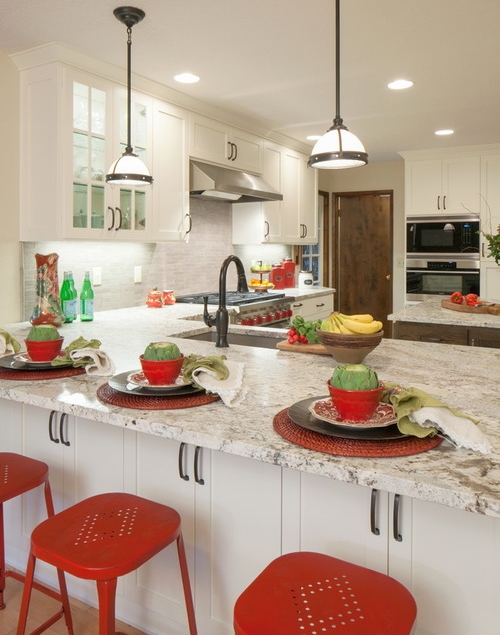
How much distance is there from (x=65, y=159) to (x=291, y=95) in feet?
5.58

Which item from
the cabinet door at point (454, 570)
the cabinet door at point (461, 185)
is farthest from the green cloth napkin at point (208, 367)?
the cabinet door at point (461, 185)

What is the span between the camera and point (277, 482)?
1455mm

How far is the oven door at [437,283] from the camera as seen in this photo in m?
5.70

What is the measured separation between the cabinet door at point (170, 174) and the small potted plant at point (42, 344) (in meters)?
1.91

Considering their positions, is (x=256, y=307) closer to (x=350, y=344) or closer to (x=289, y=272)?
(x=289, y=272)

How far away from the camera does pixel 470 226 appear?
5.66 m

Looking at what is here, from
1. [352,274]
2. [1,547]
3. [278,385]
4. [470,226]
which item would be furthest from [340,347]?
[352,274]

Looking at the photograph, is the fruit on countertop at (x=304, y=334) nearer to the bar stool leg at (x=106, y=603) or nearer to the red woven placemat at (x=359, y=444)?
the red woven placemat at (x=359, y=444)

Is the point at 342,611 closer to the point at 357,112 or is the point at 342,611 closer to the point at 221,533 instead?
the point at 221,533

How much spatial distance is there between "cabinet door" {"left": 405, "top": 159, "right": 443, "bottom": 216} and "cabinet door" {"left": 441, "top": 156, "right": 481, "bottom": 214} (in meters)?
0.07

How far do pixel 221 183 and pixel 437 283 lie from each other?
9.74 ft

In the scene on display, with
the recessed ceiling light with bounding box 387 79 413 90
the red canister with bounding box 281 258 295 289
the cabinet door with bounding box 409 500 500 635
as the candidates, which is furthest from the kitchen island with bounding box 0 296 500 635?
the red canister with bounding box 281 258 295 289

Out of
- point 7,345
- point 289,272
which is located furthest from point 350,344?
point 289,272

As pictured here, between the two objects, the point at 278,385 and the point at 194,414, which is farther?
the point at 278,385
